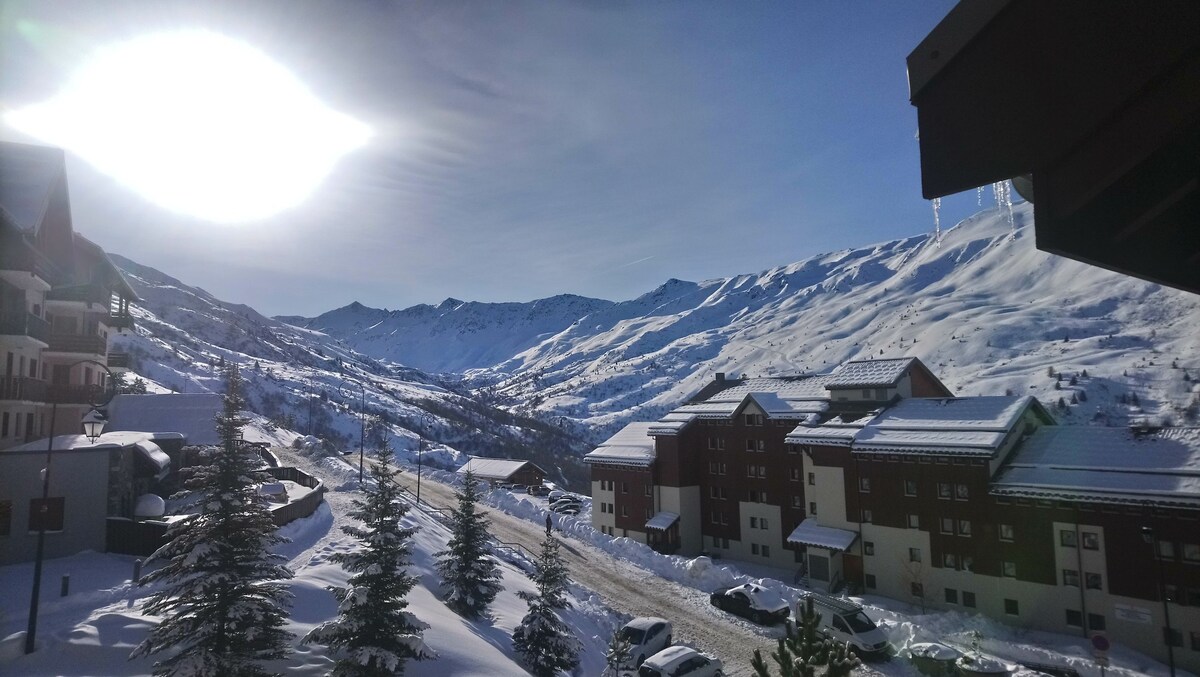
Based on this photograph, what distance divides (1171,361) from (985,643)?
550 ft

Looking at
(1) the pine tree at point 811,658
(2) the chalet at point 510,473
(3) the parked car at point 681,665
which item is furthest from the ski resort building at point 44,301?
(2) the chalet at point 510,473

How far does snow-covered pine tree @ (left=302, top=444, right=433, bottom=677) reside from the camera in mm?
14977

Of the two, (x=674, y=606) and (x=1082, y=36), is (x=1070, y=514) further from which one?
(x=1082, y=36)

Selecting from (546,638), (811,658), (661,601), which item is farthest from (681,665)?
(811,658)

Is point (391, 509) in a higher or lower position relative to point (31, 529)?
higher

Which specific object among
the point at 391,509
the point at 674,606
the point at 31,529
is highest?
the point at 391,509

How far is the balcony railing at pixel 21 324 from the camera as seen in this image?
23062 mm

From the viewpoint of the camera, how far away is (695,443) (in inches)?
1898

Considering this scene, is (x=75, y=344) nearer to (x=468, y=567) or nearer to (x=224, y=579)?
(x=468, y=567)

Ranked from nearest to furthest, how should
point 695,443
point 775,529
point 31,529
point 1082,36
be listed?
point 1082,36
point 31,529
point 775,529
point 695,443

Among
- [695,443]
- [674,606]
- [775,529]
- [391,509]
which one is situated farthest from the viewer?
[695,443]

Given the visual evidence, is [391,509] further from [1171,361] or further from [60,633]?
[1171,361]

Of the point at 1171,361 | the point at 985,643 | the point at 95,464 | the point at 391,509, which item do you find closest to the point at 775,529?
the point at 985,643

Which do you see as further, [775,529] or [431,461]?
[431,461]
